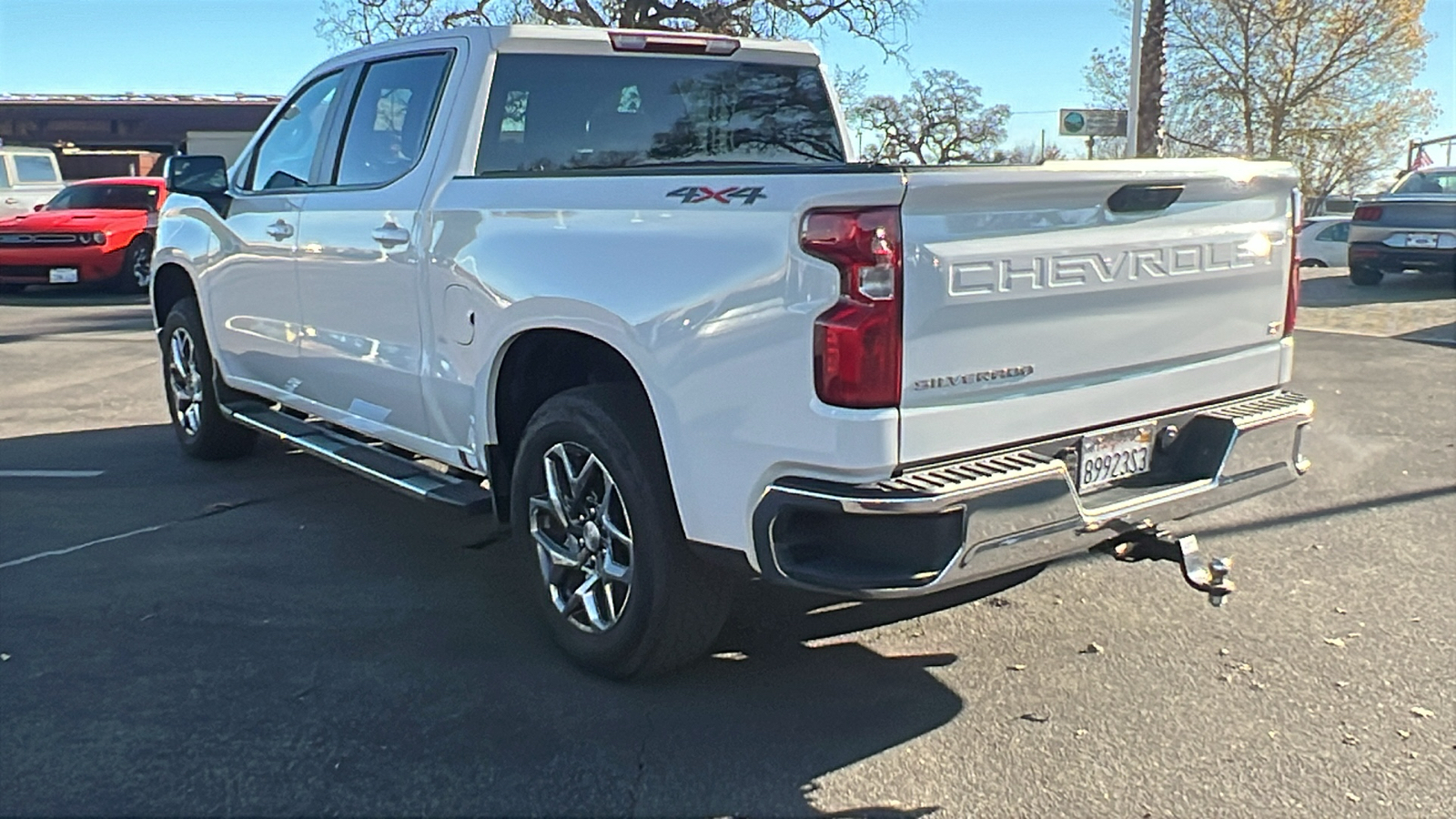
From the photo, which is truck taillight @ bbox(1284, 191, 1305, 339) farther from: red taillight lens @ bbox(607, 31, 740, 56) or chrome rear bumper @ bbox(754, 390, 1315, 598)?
red taillight lens @ bbox(607, 31, 740, 56)

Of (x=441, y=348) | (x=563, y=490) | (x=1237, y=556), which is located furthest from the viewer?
(x=1237, y=556)

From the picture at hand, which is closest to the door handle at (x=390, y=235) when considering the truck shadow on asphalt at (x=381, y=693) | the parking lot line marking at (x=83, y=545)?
the truck shadow on asphalt at (x=381, y=693)

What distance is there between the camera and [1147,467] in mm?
3695

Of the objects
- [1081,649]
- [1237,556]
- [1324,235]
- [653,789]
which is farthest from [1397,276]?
[653,789]

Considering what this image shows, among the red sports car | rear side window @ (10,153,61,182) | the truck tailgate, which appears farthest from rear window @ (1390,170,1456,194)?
rear side window @ (10,153,61,182)

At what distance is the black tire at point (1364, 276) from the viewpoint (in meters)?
16.6

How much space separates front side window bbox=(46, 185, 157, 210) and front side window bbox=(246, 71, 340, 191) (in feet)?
41.1

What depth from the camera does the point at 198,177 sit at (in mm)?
5957

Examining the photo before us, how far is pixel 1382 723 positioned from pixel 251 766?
3072 mm

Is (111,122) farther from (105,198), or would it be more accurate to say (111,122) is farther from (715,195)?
(715,195)

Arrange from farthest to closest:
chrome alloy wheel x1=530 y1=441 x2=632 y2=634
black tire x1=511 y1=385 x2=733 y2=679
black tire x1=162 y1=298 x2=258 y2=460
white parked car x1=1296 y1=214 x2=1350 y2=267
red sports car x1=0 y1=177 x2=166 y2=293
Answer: white parked car x1=1296 y1=214 x2=1350 y2=267
red sports car x1=0 y1=177 x2=166 y2=293
black tire x1=162 y1=298 x2=258 y2=460
chrome alloy wheel x1=530 y1=441 x2=632 y2=634
black tire x1=511 y1=385 x2=733 y2=679

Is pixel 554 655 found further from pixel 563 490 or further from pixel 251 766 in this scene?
pixel 251 766

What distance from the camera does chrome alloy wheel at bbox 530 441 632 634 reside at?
12.2ft

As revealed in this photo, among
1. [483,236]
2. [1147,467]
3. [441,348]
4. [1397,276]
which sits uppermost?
[483,236]
